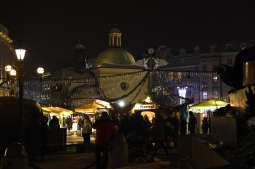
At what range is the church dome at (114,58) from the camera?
53.0 meters

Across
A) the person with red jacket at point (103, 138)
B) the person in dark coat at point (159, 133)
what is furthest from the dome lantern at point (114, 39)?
the person with red jacket at point (103, 138)

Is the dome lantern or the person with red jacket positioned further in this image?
the dome lantern

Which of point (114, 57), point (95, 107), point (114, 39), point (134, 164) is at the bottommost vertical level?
point (134, 164)

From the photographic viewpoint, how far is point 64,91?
35375 millimetres

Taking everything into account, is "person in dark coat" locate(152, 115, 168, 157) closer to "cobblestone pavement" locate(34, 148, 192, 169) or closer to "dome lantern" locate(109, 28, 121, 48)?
"cobblestone pavement" locate(34, 148, 192, 169)

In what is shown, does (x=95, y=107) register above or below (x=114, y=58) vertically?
below

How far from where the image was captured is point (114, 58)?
176 ft

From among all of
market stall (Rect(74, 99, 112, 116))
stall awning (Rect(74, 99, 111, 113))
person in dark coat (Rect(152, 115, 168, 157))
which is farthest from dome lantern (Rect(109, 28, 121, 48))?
person in dark coat (Rect(152, 115, 168, 157))

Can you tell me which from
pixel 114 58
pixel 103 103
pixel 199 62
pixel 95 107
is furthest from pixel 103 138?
pixel 199 62

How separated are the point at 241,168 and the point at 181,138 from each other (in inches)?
137

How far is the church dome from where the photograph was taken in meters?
53.0

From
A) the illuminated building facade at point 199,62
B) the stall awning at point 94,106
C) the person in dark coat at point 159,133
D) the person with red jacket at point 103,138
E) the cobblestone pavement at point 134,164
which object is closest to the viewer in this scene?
the cobblestone pavement at point 134,164

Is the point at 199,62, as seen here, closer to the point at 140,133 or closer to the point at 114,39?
the point at 114,39

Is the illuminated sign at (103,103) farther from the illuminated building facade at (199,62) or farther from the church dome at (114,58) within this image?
the illuminated building facade at (199,62)
